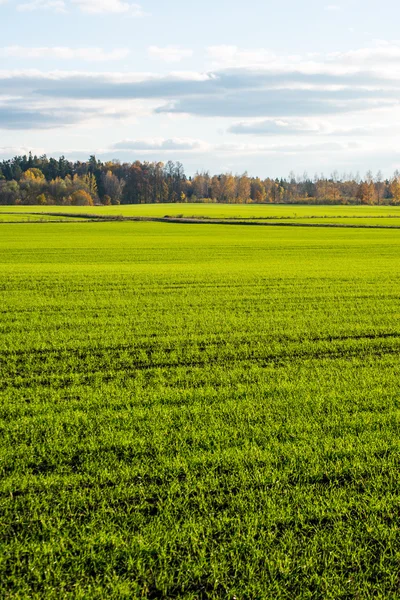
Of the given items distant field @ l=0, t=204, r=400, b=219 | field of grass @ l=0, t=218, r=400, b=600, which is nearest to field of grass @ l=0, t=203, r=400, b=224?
distant field @ l=0, t=204, r=400, b=219

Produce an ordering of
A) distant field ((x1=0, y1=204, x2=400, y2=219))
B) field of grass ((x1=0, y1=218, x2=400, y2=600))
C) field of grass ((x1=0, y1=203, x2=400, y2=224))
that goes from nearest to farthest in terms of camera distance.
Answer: field of grass ((x1=0, y1=218, x2=400, y2=600)), field of grass ((x1=0, y1=203, x2=400, y2=224)), distant field ((x1=0, y1=204, x2=400, y2=219))

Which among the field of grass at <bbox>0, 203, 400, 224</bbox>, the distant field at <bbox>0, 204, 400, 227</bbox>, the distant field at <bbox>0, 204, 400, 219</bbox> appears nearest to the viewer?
the distant field at <bbox>0, 204, 400, 227</bbox>

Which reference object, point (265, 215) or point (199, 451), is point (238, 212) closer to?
point (265, 215)

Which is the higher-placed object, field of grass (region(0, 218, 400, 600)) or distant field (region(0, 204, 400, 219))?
distant field (region(0, 204, 400, 219))

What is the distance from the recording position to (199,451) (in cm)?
A: 835

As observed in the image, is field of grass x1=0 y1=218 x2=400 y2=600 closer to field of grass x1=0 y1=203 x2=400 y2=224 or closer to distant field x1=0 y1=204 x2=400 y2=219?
field of grass x1=0 y1=203 x2=400 y2=224

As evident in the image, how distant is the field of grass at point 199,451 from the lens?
5879mm

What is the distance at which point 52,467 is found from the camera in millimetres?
7918

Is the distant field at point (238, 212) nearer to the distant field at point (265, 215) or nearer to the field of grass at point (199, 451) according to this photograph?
the distant field at point (265, 215)

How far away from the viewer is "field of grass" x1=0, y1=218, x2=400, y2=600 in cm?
588

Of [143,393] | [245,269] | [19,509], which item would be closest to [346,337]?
[143,393]

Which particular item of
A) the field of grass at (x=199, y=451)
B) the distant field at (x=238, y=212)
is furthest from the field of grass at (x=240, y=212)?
the field of grass at (x=199, y=451)

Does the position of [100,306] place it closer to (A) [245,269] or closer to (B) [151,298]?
(B) [151,298]

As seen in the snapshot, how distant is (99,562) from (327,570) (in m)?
2.32
